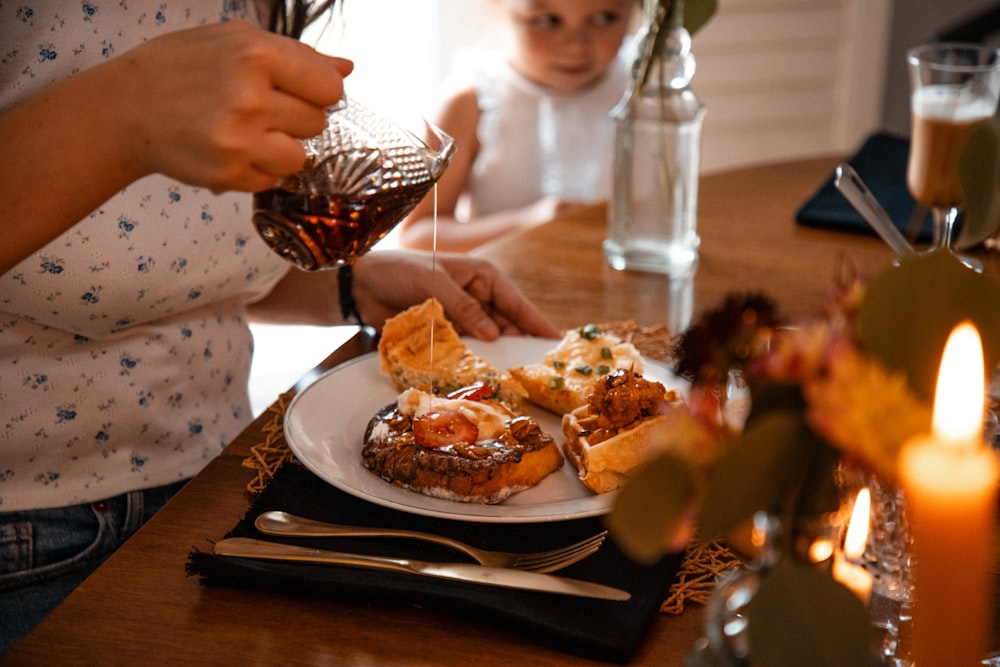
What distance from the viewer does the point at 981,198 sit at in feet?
2.19

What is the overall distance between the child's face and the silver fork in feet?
5.65

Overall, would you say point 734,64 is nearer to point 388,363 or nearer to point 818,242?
point 818,242

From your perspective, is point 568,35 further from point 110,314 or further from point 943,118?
point 110,314

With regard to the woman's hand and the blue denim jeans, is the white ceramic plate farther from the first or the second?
the blue denim jeans

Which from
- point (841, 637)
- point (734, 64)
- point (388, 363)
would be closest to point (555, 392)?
point (388, 363)

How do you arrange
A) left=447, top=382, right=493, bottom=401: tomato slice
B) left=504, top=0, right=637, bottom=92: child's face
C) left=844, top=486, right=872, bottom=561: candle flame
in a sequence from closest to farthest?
left=844, top=486, right=872, bottom=561: candle flame
left=447, top=382, right=493, bottom=401: tomato slice
left=504, top=0, right=637, bottom=92: child's face

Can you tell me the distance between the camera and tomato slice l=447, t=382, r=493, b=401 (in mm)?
1030

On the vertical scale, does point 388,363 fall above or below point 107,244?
below

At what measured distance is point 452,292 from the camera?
4.31 ft

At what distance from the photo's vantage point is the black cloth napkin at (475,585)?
29.2 inches

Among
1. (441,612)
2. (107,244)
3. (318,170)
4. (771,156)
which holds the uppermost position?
(318,170)

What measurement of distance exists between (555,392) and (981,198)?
21.2 inches

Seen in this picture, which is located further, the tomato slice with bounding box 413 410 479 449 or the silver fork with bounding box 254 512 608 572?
the tomato slice with bounding box 413 410 479 449

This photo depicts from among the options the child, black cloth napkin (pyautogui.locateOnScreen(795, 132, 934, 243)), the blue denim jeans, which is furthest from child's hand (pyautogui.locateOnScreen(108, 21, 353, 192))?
the child
